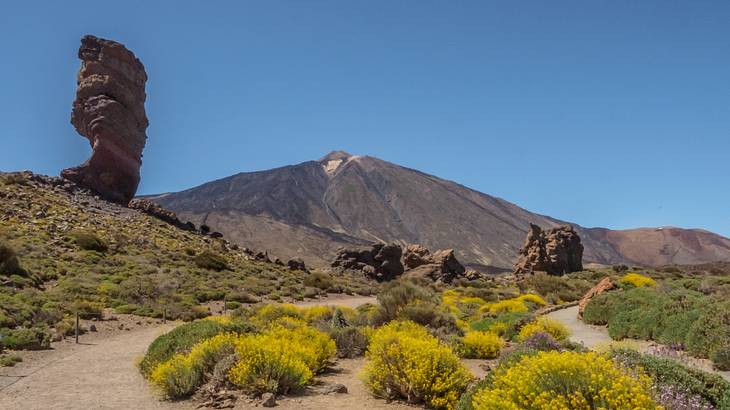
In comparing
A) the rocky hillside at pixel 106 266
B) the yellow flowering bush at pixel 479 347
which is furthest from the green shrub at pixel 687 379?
the rocky hillside at pixel 106 266

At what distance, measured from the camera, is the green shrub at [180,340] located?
10.8m

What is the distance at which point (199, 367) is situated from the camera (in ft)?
31.2

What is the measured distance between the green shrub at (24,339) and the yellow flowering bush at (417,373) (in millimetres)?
11023

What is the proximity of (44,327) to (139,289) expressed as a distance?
9238 millimetres

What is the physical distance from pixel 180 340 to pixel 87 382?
2023 millimetres

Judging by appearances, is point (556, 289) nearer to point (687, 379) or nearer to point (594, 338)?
point (594, 338)

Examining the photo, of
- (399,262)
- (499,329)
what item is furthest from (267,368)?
(399,262)

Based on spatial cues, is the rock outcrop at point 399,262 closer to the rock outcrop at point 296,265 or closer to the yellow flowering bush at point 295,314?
the rock outcrop at point 296,265

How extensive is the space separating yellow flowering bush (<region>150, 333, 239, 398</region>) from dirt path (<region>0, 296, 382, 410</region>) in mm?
324

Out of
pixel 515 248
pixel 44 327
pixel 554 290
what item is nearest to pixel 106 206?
pixel 44 327

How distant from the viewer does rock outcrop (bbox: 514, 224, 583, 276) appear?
5153 centimetres

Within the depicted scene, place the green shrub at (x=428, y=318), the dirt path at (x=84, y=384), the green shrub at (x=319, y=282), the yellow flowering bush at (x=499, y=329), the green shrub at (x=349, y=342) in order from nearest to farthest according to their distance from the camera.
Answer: the dirt path at (x=84, y=384) → the green shrub at (x=349, y=342) → the green shrub at (x=428, y=318) → the yellow flowering bush at (x=499, y=329) → the green shrub at (x=319, y=282)

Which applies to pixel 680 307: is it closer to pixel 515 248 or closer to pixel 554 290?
pixel 554 290

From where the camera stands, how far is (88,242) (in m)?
32.8
